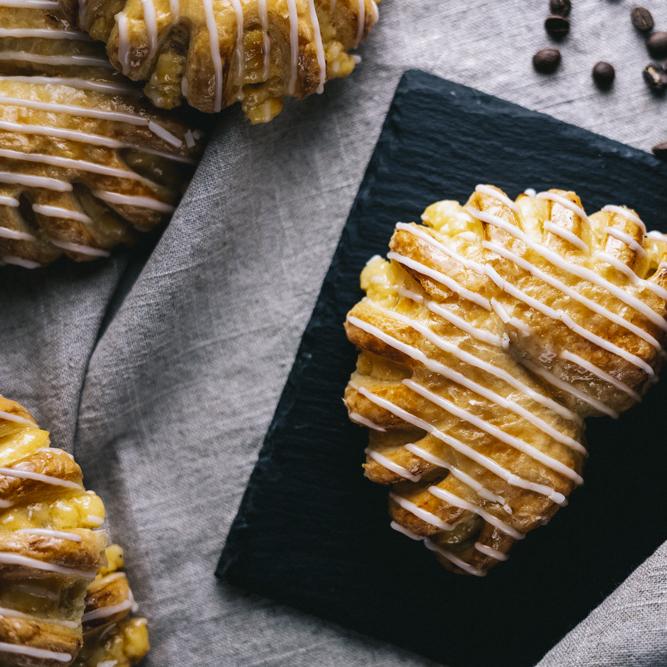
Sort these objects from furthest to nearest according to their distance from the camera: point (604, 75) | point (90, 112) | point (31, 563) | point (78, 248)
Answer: point (604, 75) < point (78, 248) < point (90, 112) < point (31, 563)

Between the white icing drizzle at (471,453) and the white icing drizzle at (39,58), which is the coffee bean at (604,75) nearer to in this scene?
the white icing drizzle at (471,453)

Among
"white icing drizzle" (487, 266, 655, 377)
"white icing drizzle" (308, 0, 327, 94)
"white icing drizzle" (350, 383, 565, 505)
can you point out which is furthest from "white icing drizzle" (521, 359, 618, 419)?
→ "white icing drizzle" (308, 0, 327, 94)

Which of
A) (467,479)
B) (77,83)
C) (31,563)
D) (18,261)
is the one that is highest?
(77,83)

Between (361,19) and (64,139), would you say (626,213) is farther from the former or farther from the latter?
(64,139)

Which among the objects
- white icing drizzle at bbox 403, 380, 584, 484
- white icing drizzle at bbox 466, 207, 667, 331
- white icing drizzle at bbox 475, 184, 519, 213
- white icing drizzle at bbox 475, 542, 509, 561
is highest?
white icing drizzle at bbox 475, 184, 519, 213

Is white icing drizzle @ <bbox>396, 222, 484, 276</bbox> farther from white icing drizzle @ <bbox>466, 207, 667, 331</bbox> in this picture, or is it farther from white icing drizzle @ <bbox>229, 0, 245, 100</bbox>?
white icing drizzle @ <bbox>229, 0, 245, 100</bbox>

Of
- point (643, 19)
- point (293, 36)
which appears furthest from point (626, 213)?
point (293, 36)

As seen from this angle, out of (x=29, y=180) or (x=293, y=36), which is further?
(x=29, y=180)
